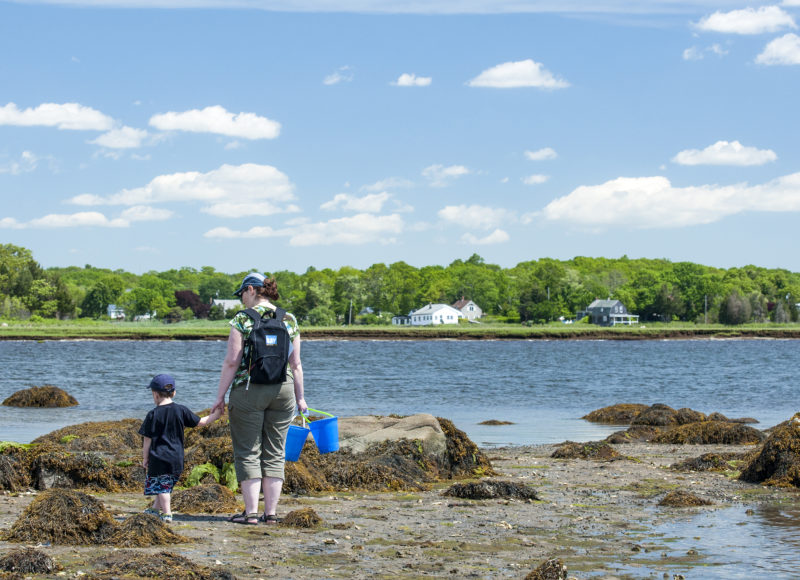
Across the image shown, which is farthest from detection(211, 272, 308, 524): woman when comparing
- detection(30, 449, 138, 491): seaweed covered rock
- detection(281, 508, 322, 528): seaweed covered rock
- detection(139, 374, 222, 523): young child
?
detection(30, 449, 138, 491): seaweed covered rock

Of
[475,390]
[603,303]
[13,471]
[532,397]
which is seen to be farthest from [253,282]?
[603,303]

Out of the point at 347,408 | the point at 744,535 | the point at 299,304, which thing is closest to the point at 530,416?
the point at 347,408

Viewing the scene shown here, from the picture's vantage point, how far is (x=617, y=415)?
24.9 metres

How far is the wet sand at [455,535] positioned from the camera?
23.2 ft

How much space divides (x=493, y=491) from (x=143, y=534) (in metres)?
4.53

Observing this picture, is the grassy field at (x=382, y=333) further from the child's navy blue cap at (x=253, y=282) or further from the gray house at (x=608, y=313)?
the child's navy blue cap at (x=253, y=282)

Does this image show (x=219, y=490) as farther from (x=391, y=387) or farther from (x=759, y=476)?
(x=391, y=387)

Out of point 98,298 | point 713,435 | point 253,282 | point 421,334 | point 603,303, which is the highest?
point 603,303

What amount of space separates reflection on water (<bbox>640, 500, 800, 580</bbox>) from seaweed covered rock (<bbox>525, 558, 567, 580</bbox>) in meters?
1.22

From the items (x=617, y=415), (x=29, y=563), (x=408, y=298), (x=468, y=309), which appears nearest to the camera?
(x=29, y=563)

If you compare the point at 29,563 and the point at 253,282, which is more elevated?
the point at 253,282

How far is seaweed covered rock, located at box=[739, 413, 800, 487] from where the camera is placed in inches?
456

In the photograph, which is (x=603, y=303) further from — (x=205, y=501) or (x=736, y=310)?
(x=205, y=501)

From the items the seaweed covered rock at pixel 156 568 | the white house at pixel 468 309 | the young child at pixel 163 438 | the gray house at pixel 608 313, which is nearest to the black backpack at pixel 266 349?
the young child at pixel 163 438
